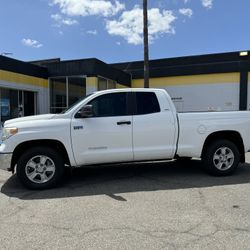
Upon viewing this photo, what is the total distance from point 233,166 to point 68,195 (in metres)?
3.71

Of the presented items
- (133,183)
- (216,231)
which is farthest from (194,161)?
(216,231)

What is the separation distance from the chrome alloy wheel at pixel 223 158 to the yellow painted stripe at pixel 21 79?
11960mm

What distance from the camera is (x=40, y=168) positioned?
6598mm

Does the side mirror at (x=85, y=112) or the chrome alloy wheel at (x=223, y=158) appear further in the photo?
the chrome alloy wheel at (x=223, y=158)

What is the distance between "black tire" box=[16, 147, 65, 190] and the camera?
650cm

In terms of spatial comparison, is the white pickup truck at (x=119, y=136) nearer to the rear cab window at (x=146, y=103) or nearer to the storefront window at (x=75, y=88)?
the rear cab window at (x=146, y=103)

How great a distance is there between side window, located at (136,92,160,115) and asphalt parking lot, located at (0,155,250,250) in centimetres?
146

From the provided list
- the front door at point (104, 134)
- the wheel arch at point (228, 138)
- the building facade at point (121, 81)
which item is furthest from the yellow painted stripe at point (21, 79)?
the wheel arch at point (228, 138)

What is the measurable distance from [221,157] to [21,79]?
12.9m

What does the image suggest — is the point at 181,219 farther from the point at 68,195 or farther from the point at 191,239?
the point at 68,195

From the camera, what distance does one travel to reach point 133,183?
7.00 m

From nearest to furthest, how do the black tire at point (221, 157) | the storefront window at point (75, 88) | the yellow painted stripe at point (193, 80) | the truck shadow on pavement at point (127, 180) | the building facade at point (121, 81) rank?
the truck shadow on pavement at point (127, 180) → the black tire at point (221, 157) → the building facade at point (121, 81) → the storefront window at point (75, 88) → the yellow painted stripe at point (193, 80)

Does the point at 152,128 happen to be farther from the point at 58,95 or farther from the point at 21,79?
the point at 58,95

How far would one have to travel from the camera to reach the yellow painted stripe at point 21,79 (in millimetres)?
16422
